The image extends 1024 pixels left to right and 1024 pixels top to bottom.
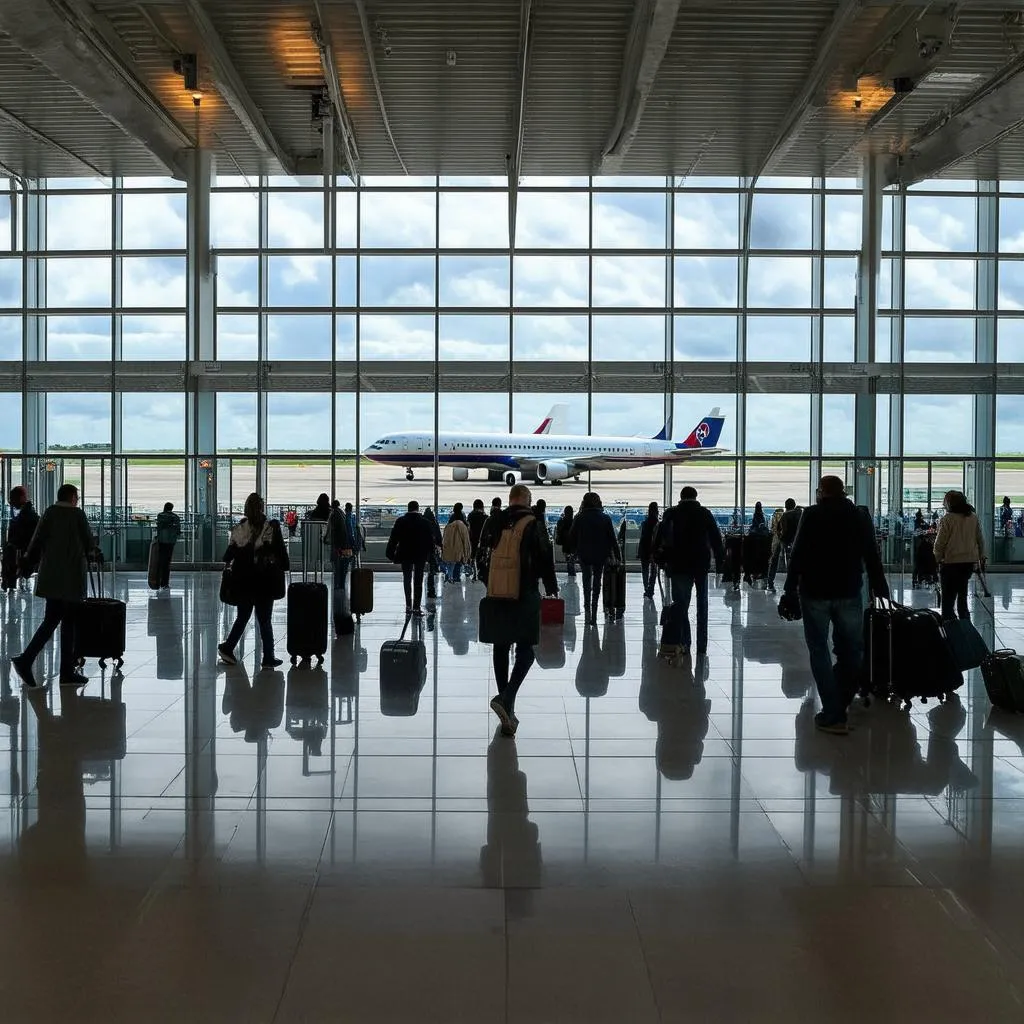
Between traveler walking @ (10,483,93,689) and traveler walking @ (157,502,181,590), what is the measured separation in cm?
770

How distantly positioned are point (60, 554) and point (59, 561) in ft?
0.17

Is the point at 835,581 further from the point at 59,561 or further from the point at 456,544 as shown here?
the point at 456,544

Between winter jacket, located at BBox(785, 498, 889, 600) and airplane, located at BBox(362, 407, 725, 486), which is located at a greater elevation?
airplane, located at BBox(362, 407, 725, 486)

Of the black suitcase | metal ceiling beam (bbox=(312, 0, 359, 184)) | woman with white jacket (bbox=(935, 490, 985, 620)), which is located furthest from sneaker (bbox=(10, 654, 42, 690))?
metal ceiling beam (bbox=(312, 0, 359, 184))

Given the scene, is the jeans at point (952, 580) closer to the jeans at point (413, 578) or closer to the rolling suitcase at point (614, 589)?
the rolling suitcase at point (614, 589)

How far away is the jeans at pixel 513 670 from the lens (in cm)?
689

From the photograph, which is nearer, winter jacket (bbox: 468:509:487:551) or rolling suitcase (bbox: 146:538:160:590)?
rolling suitcase (bbox: 146:538:160:590)

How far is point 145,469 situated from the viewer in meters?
20.8

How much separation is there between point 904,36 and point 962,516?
23.3 feet

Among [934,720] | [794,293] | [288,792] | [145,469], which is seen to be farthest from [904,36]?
[145,469]

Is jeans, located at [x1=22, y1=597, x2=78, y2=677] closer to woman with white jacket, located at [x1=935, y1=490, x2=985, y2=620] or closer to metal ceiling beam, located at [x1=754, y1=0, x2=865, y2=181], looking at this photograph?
woman with white jacket, located at [x1=935, y1=490, x2=985, y2=620]

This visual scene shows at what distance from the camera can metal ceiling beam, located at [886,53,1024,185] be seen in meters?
15.7

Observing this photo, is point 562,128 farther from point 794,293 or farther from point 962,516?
point 962,516

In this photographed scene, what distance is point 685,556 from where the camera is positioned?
9.95 m
